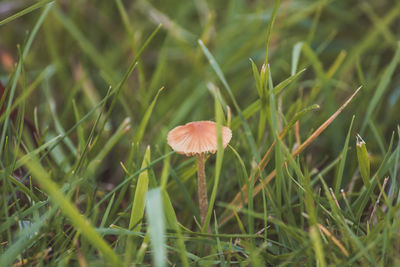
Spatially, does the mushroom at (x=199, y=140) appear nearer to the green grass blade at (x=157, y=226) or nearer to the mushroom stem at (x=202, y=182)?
the mushroom stem at (x=202, y=182)

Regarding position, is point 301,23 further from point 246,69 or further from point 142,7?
point 142,7

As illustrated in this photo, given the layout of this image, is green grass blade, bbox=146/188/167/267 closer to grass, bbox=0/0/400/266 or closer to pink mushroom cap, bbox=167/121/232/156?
grass, bbox=0/0/400/266

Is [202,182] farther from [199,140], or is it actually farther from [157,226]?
[157,226]

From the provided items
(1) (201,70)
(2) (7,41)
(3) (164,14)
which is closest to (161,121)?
(1) (201,70)

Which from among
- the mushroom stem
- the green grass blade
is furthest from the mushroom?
the green grass blade

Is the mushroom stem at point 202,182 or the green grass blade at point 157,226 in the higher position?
the green grass blade at point 157,226

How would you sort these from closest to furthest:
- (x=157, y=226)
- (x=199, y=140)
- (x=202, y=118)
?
(x=157, y=226), (x=199, y=140), (x=202, y=118)

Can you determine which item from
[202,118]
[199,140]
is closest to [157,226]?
[199,140]

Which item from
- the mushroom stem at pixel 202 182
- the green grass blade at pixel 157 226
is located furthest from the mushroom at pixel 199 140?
the green grass blade at pixel 157 226
